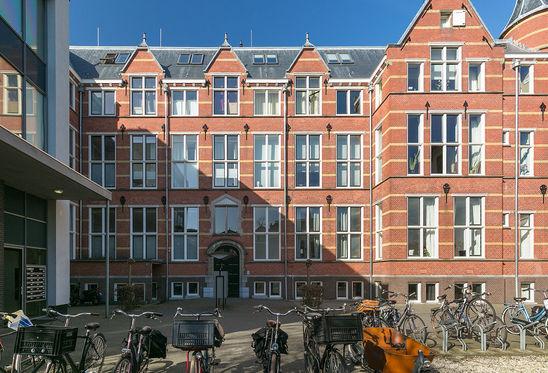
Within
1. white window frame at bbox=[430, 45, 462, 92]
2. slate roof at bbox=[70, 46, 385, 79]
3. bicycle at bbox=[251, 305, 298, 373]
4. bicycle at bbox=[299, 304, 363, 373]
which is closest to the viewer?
bicycle at bbox=[299, 304, 363, 373]

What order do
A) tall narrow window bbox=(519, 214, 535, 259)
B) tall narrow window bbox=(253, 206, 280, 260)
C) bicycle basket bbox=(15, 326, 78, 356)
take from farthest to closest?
tall narrow window bbox=(253, 206, 280, 260), tall narrow window bbox=(519, 214, 535, 259), bicycle basket bbox=(15, 326, 78, 356)

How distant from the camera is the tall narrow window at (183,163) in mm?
23844

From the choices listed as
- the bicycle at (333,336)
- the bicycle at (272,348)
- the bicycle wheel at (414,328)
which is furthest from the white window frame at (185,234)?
the bicycle at (333,336)

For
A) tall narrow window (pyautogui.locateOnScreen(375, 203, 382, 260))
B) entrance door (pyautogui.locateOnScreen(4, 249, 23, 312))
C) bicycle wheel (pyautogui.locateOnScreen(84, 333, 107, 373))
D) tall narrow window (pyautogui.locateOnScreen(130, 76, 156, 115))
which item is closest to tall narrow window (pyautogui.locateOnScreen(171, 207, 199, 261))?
tall narrow window (pyautogui.locateOnScreen(130, 76, 156, 115))

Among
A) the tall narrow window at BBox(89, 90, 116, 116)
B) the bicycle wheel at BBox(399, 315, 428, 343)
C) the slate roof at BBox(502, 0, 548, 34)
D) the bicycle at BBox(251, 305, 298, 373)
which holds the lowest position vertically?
the bicycle wheel at BBox(399, 315, 428, 343)

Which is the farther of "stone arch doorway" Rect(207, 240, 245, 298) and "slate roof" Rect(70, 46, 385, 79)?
"slate roof" Rect(70, 46, 385, 79)

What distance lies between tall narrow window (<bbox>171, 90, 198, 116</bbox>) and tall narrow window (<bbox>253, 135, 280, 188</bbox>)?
347cm

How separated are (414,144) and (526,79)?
6.30m

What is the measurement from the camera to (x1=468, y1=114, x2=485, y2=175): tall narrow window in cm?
2004

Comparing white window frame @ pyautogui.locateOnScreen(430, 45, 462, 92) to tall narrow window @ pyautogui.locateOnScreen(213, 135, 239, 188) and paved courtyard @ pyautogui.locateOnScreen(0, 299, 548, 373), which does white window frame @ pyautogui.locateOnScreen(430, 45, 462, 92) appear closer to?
tall narrow window @ pyautogui.locateOnScreen(213, 135, 239, 188)

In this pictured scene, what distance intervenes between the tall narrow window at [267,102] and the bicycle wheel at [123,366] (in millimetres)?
18796

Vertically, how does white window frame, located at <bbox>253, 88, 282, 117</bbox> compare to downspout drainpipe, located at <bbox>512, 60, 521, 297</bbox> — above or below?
above

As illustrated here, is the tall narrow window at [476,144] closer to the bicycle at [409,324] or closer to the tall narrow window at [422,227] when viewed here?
the tall narrow window at [422,227]

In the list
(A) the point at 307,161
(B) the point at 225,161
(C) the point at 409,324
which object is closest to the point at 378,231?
(A) the point at 307,161
